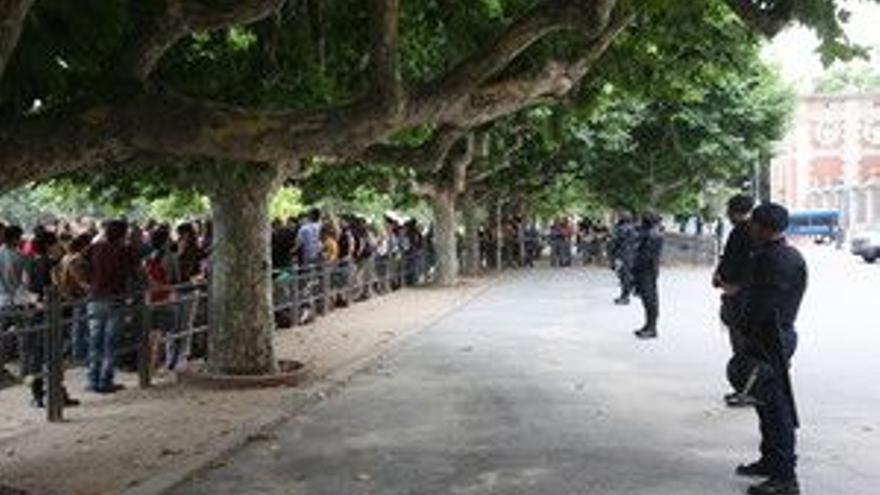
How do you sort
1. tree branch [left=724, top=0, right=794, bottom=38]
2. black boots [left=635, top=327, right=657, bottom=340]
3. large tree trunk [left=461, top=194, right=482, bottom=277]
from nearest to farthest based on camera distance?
tree branch [left=724, top=0, right=794, bottom=38] < black boots [left=635, top=327, right=657, bottom=340] < large tree trunk [left=461, top=194, right=482, bottom=277]

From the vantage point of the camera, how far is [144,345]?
1413 cm

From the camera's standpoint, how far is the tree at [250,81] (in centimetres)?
873

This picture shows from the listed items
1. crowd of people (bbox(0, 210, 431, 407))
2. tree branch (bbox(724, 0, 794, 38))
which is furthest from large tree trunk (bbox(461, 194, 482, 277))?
tree branch (bbox(724, 0, 794, 38))

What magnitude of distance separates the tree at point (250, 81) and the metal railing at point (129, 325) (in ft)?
2.27

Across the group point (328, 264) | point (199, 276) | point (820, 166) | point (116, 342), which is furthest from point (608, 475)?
point (820, 166)

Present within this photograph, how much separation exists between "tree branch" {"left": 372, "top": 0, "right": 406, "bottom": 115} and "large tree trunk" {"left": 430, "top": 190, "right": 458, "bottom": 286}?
2261cm

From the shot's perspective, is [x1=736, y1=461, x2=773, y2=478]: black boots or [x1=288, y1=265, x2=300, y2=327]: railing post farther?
[x1=288, y1=265, x2=300, y2=327]: railing post

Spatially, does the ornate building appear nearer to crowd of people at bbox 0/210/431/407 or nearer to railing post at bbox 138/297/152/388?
crowd of people at bbox 0/210/431/407

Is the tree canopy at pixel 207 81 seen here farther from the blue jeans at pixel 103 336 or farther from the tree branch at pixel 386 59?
the blue jeans at pixel 103 336

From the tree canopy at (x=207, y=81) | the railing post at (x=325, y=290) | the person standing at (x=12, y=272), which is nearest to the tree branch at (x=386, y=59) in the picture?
the tree canopy at (x=207, y=81)

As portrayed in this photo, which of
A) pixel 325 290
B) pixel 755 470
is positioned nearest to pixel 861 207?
pixel 325 290

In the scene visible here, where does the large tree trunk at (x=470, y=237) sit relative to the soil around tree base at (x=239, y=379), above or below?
above

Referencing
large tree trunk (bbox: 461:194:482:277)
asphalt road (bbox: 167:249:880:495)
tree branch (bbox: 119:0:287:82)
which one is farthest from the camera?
large tree trunk (bbox: 461:194:482:277)

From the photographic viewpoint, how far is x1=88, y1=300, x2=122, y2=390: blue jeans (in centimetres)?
1335
